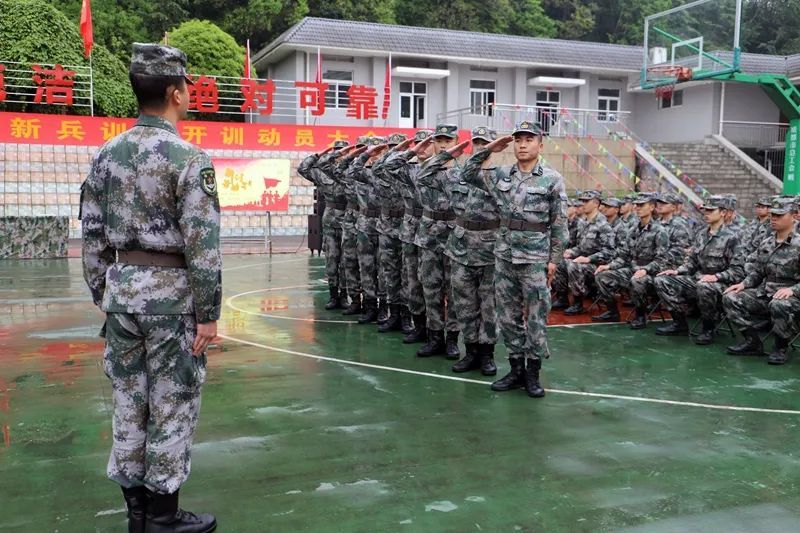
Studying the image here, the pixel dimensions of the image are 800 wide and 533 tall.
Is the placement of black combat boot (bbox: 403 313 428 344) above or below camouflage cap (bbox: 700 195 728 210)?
below

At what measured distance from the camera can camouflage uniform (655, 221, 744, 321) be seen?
22.7ft

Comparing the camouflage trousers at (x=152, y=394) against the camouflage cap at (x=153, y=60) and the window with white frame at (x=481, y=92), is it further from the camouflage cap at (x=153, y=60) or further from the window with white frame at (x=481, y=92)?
the window with white frame at (x=481, y=92)

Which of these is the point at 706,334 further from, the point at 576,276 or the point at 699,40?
the point at 699,40

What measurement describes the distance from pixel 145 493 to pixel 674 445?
2681 mm

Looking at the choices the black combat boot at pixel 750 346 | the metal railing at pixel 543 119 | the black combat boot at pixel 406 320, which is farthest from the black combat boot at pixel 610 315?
the metal railing at pixel 543 119

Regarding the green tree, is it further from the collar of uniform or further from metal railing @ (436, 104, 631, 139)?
the collar of uniform

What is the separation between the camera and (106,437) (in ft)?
13.4

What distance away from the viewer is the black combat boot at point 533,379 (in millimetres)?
5023

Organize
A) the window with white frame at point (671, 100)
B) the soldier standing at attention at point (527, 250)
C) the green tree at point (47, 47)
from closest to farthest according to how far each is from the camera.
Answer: the soldier standing at attention at point (527, 250) → the green tree at point (47, 47) → the window with white frame at point (671, 100)

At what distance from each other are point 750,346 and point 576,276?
7.44ft

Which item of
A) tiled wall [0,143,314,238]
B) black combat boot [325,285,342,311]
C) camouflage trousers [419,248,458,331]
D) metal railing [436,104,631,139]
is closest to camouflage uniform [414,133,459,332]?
camouflage trousers [419,248,458,331]

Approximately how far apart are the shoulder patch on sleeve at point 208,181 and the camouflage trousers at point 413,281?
3799 mm

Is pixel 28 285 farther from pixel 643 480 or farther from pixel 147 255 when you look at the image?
pixel 643 480

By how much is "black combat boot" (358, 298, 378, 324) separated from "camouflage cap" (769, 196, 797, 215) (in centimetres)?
365
